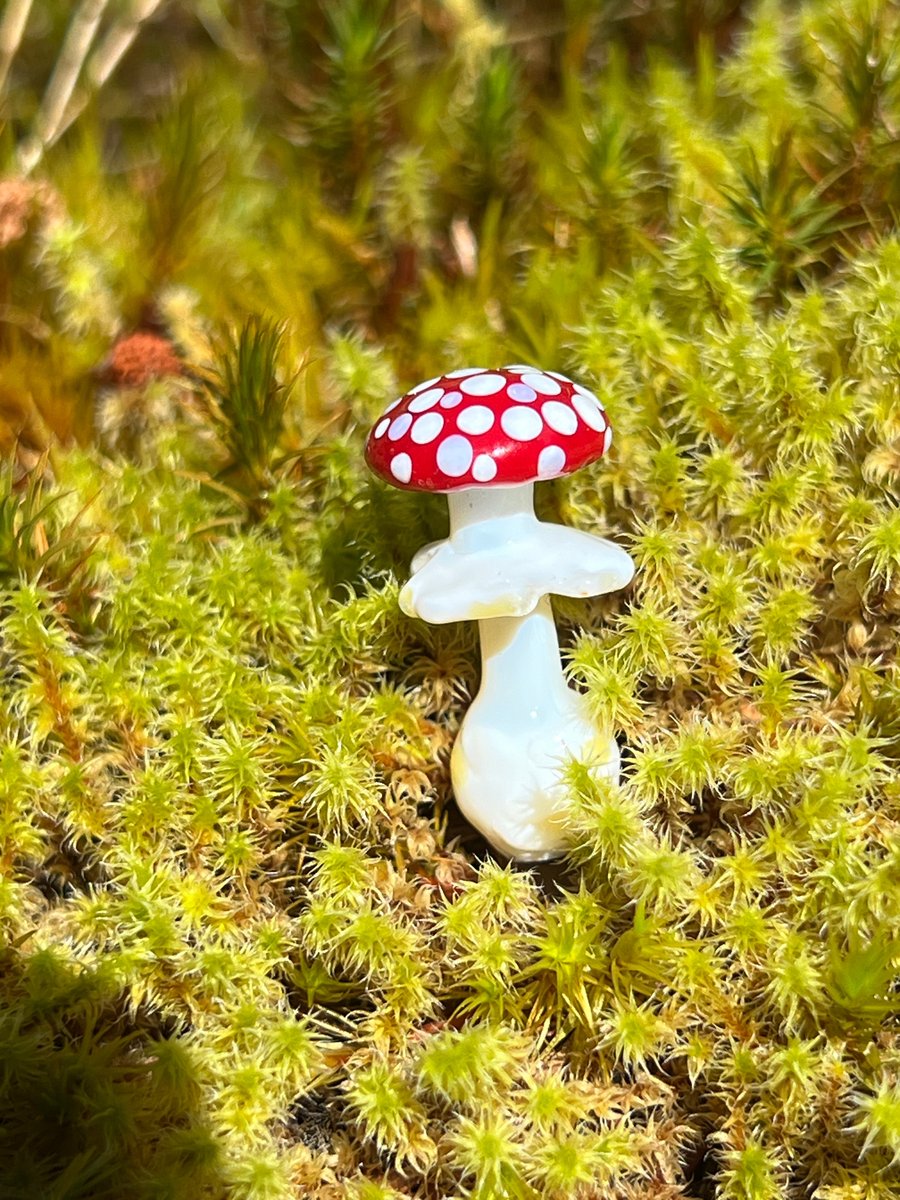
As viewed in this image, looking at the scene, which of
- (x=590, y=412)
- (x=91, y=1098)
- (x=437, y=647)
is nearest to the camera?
(x=91, y=1098)

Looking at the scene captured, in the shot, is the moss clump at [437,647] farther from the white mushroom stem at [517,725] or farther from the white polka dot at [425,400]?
the white polka dot at [425,400]

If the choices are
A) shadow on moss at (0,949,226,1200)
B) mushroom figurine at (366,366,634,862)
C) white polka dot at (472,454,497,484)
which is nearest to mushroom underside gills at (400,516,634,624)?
mushroom figurine at (366,366,634,862)

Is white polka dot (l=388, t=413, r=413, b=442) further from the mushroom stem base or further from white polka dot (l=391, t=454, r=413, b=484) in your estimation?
the mushroom stem base

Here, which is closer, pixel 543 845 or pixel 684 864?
pixel 684 864

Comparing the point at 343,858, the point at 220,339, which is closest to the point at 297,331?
the point at 220,339

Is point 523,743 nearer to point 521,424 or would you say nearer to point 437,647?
point 437,647

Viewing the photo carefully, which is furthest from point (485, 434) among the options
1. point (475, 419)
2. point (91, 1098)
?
point (91, 1098)

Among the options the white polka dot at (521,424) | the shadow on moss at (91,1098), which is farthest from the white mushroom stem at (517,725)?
the shadow on moss at (91,1098)

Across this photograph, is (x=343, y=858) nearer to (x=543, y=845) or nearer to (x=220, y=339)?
(x=543, y=845)
